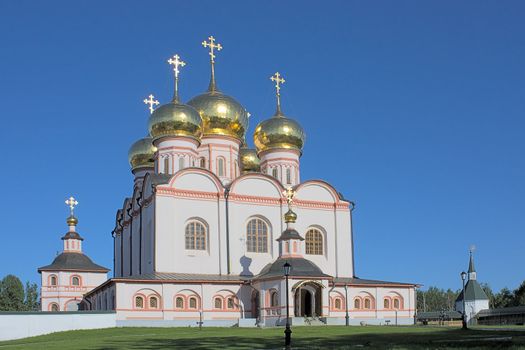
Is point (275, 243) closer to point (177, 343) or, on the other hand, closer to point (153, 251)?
point (153, 251)

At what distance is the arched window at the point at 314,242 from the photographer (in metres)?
38.7

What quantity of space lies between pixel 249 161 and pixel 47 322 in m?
18.1

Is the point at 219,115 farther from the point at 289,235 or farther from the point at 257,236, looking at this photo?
the point at 289,235

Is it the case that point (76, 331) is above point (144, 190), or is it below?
below

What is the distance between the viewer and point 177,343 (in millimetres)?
19875

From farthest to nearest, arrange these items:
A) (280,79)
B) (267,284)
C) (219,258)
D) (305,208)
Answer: (280,79) → (305,208) → (219,258) → (267,284)

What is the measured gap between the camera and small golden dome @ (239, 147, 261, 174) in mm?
44000

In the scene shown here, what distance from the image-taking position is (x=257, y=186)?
3778 centimetres

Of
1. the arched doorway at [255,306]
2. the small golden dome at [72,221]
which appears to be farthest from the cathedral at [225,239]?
the small golden dome at [72,221]

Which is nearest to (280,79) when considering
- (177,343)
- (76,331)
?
(76,331)

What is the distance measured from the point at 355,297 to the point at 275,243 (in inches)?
196

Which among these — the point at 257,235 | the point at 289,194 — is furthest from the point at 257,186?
the point at 257,235

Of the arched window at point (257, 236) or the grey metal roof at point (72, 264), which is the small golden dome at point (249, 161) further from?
the grey metal roof at point (72, 264)

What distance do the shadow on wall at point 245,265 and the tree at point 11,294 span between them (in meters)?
34.2
